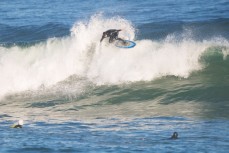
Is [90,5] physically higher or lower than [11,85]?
higher

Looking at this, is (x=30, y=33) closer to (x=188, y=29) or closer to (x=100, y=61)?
(x=188, y=29)

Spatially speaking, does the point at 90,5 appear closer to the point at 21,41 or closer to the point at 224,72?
the point at 21,41

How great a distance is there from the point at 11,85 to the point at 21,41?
25.8 feet

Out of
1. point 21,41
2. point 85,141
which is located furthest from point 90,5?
point 85,141

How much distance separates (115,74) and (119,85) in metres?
0.91

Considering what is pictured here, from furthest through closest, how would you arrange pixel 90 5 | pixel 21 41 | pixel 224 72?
pixel 90 5 < pixel 21 41 < pixel 224 72

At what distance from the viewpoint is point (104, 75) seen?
73.9 feet

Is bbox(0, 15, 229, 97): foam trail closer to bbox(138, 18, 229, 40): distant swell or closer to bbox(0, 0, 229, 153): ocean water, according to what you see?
bbox(0, 0, 229, 153): ocean water

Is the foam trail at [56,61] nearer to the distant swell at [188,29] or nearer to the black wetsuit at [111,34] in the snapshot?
the black wetsuit at [111,34]

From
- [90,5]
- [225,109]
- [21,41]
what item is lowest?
[225,109]

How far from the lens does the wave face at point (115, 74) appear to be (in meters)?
19.3

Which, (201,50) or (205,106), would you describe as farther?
(201,50)

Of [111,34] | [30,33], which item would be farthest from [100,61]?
[30,33]

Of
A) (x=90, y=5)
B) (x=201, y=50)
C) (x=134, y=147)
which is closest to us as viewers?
(x=134, y=147)
